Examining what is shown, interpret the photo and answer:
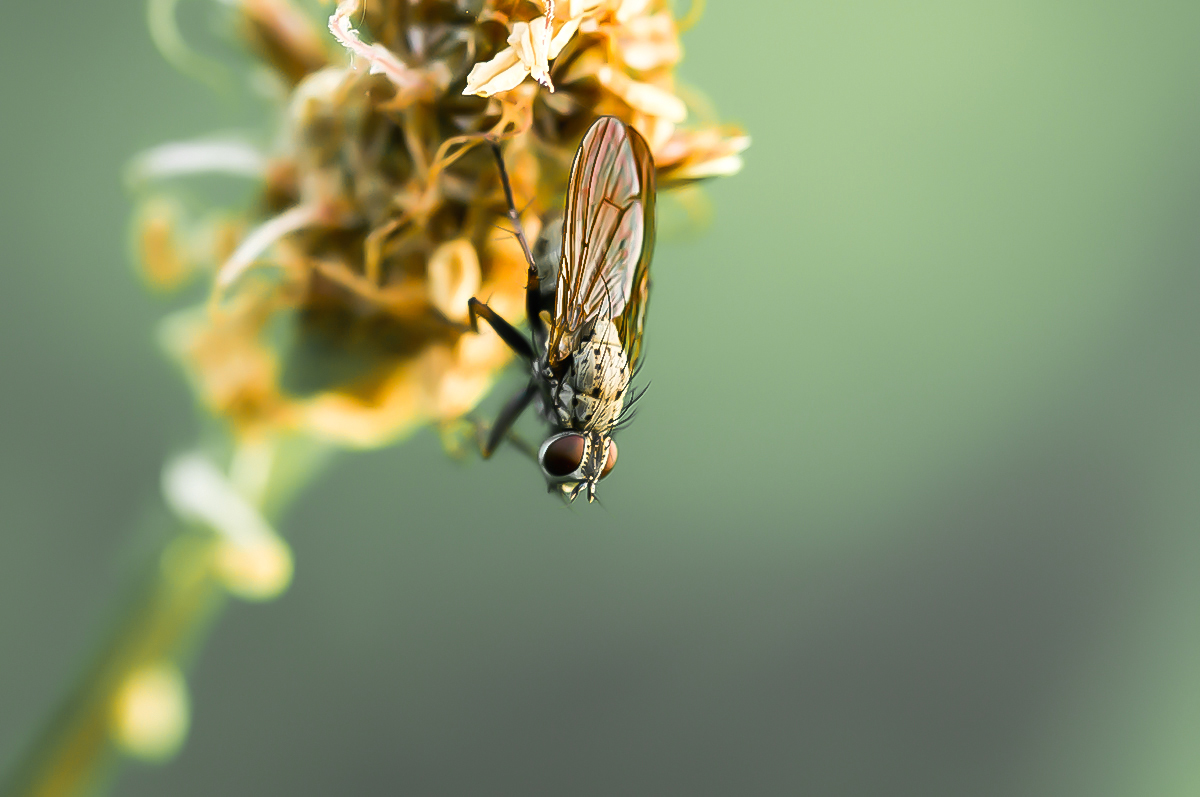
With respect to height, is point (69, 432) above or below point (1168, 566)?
below

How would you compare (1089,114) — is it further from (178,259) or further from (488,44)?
(178,259)

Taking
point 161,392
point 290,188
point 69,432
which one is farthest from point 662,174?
point 69,432

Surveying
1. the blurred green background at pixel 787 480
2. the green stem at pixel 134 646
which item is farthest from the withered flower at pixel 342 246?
the blurred green background at pixel 787 480

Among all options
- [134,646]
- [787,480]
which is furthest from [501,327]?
[787,480]

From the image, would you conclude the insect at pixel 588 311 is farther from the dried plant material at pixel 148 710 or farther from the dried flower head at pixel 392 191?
the dried plant material at pixel 148 710

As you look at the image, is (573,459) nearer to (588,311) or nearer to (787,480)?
(588,311)
